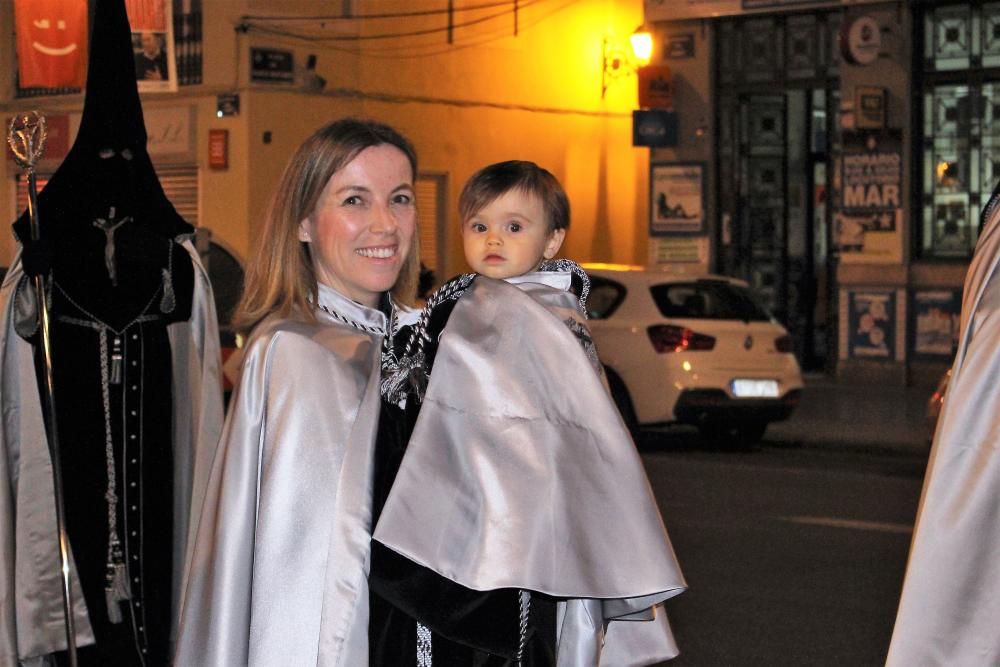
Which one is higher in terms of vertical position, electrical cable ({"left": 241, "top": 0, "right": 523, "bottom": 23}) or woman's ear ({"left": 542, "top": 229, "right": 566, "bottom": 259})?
electrical cable ({"left": 241, "top": 0, "right": 523, "bottom": 23})

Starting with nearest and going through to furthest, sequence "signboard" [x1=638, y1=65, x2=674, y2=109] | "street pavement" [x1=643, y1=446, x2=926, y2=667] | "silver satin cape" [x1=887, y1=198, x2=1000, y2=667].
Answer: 1. "silver satin cape" [x1=887, y1=198, x2=1000, y2=667]
2. "street pavement" [x1=643, y1=446, x2=926, y2=667]
3. "signboard" [x1=638, y1=65, x2=674, y2=109]

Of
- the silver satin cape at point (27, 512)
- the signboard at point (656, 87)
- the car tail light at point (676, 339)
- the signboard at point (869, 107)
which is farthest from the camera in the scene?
the signboard at point (656, 87)

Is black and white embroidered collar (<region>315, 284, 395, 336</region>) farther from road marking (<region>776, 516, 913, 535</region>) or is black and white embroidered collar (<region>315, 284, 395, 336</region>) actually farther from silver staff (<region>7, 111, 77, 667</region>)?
road marking (<region>776, 516, 913, 535</region>)

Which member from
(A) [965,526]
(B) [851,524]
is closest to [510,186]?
(A) [965,526]

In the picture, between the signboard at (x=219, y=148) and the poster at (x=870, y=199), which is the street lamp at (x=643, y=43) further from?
the signboard at (x=219, y=148)

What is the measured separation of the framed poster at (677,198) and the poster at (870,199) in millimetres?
2186

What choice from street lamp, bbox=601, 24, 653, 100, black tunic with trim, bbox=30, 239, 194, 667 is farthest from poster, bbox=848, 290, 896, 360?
black tunic with trim, bbox=30, 239, 194, 667

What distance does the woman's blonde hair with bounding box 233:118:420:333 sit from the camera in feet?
11.1

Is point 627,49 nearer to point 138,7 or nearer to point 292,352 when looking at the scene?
point 138,7

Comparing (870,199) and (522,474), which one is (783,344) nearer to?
(870,199)

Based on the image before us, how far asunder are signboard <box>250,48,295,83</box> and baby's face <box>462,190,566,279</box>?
63.6 ft

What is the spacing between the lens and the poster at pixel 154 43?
19.8 metres

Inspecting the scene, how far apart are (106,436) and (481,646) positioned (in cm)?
316

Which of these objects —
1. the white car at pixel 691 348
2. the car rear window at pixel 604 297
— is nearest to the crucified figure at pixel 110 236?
the white car at pixel 691 348
